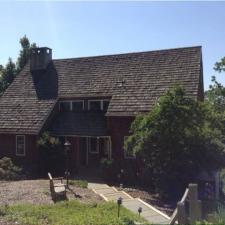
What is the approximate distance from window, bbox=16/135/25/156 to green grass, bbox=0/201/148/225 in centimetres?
1506

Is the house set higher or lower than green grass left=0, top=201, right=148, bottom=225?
higher

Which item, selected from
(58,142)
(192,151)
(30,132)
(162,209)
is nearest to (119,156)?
→ (58,142)

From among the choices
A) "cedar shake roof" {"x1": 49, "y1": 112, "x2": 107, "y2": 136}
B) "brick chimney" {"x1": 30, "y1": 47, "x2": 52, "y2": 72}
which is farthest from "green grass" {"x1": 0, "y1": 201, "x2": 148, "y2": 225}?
"brick chimney" {"x1": 30, "y1": 47, "x2": 52, "y2": 72}

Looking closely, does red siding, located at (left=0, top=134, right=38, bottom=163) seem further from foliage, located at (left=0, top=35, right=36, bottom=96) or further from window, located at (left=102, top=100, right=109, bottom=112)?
foliage, located at (left=0, top=35, right=36, bottom=96)

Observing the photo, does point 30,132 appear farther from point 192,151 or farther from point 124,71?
point 192,151

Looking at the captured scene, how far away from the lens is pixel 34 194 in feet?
57.3

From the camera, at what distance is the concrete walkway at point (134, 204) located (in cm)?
1358

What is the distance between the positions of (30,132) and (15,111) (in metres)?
3.32

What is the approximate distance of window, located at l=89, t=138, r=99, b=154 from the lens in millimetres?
28312

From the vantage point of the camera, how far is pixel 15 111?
3075 cm

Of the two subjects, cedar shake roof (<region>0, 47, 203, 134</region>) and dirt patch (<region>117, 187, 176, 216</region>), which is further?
A: cedar shake roof (<region>0, 47, 203, 134</region>)

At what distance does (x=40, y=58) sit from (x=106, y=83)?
8099mm

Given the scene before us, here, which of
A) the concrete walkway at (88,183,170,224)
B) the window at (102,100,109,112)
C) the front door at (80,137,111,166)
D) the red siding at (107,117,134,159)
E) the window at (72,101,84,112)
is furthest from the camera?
the window at (72,101,84,112)

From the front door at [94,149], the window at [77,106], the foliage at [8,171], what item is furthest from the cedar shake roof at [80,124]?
the foliage at [8,171]
